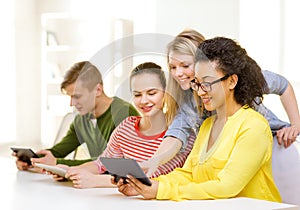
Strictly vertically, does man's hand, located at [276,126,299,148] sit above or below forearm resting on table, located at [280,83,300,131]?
below

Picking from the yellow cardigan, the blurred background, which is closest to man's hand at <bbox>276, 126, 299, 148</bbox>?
the yellow cardigan

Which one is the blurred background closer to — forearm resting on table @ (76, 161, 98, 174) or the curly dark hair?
forearm resting on table @ (76, 161, 98, 174)

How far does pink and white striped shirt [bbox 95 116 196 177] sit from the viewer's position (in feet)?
6.35

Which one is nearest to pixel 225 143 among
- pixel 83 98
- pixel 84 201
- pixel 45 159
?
pixel 84 201

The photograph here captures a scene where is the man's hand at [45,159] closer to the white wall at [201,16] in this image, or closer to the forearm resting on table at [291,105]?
the forearm resting on table at [291,105]

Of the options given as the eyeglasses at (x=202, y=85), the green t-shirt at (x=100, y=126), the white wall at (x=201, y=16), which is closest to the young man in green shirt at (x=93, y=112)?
the green t-shirt at (x=100, y=126)

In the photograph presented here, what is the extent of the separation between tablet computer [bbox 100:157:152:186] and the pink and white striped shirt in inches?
10.2

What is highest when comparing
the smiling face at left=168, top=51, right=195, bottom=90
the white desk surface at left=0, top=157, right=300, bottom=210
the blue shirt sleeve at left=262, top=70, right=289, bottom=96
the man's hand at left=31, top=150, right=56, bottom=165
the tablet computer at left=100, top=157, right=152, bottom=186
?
the smiling face at left=168, top=51, right=195, bottom=90

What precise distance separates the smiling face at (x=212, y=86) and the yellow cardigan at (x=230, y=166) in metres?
0.07

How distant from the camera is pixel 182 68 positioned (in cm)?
183

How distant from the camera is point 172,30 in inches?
206

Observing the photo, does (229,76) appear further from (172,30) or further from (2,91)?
(2,91)

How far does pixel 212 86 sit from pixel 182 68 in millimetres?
141

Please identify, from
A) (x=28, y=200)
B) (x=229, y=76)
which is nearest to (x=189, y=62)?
(x=229, y=76)
